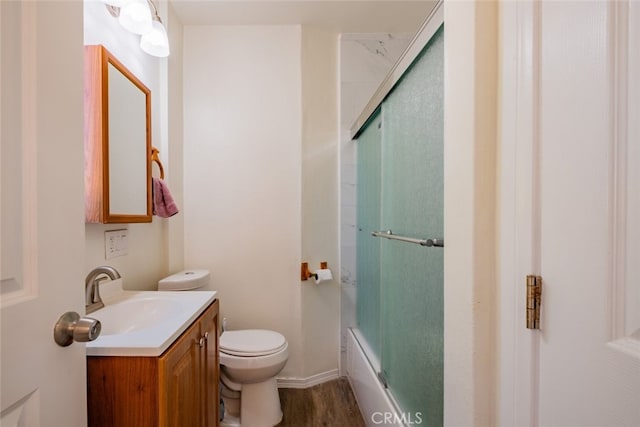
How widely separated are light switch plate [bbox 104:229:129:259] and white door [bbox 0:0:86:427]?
31.1 inches

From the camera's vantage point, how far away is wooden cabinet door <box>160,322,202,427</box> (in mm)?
780

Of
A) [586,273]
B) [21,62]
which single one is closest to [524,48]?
[586,273]

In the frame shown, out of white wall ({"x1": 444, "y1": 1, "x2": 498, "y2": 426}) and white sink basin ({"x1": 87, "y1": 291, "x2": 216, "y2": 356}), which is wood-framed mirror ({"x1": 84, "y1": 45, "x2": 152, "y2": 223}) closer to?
white sink basin ({"x1": 87, "y1": 291, "x2": 216, "y2": 356})

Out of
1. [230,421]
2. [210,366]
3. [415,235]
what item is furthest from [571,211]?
[230,421]

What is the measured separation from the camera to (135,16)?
1309mm

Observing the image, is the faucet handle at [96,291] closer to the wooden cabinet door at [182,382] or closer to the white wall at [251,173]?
the wooden cabinet door at [182,382]

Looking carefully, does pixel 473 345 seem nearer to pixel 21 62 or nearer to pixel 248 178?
pixel 21 62

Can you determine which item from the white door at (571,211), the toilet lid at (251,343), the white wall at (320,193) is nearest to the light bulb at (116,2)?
the white wall at (320,193)

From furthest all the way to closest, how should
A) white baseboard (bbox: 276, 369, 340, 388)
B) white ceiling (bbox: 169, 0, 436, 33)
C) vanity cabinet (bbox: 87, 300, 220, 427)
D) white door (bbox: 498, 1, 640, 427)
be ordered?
white baseboard (bbox: 276, 369, 340, 388)
white ceiling (bbox: 169, 0, 436, 33)
vanity cabinet (bbox: 87, 300, 220, 427)
white door (bbox: 498, 1, 640, 427)

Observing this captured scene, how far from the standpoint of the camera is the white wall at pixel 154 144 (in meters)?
1.19

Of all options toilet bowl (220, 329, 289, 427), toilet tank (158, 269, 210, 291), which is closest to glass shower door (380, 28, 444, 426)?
toilet bowl (220, 329, 289, 427)

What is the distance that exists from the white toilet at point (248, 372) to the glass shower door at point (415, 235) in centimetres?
62

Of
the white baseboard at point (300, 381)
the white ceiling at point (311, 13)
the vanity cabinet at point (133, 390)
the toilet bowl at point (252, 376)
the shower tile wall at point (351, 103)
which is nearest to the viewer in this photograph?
the vanity cabinet at point (133, 390)

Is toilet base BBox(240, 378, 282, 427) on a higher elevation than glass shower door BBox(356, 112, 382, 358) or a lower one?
lower
